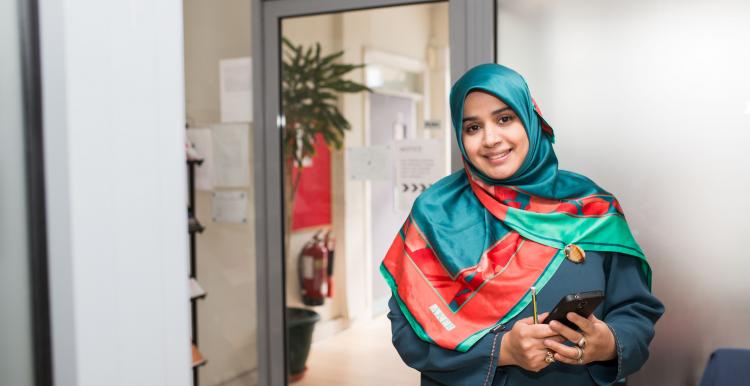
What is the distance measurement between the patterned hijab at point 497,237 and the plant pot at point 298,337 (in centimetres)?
107

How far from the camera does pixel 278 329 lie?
2.45 meters

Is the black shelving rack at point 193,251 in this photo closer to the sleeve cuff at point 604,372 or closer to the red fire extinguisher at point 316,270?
the red fire extinguisher at point 316,270

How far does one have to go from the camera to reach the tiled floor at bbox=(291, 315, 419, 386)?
222 centimetres

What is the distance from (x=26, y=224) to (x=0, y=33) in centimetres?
12

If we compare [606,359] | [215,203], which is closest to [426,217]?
[606,359]

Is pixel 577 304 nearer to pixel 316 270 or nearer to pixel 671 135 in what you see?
pixel 671 135

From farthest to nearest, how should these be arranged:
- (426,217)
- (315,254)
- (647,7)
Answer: (315,254) → (647,7) → (426,217)

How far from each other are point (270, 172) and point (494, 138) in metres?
1.27

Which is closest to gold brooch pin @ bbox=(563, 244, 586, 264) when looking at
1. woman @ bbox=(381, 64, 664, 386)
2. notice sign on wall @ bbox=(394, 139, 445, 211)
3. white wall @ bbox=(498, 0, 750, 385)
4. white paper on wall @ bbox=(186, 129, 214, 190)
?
woman @ bbox=(381, 64, 664, 386)

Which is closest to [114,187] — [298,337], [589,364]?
[589,364]

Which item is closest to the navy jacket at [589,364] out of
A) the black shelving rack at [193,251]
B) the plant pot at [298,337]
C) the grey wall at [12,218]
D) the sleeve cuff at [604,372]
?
the sleeve cuff at [604,372]

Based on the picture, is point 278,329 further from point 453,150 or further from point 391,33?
point 391,33

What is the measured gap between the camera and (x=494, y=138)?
4.38ft

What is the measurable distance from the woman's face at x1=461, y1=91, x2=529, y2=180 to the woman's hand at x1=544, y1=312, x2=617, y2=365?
0.36 meters
